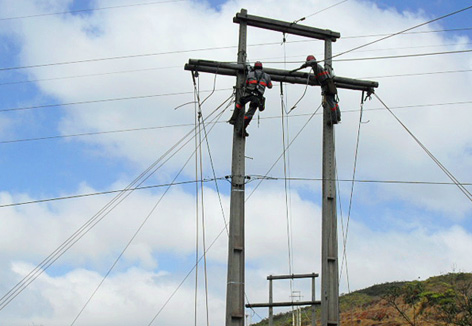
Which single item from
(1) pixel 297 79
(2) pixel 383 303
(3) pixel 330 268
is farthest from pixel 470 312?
(2) pixel 383 303

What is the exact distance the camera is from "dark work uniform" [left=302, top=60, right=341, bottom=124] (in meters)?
11.8

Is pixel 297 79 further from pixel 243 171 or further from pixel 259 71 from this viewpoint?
pixel 243 171

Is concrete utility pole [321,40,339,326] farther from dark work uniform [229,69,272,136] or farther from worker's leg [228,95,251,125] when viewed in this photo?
worker's leg [228,95,251,125]

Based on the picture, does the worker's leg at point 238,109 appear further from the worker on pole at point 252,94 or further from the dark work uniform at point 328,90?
the dark work uniform at point 328,90

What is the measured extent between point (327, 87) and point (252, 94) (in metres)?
1.55

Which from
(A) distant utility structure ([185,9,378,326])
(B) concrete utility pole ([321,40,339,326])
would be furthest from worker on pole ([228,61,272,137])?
(B) concrete utility pole ([321,40,339,326])

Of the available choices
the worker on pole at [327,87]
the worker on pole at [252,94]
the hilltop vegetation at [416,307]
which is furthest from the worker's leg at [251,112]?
the hilltop vegetation at [416,307]

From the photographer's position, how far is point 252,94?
36.9 feet

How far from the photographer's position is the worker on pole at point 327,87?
464 inches

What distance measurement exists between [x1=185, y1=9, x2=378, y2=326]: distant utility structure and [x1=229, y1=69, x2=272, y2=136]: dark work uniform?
0.14 metres

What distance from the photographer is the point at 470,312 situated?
1630 centimetres

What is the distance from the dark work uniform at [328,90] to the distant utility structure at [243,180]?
0.12m

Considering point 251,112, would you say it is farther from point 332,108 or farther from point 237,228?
point 237,228

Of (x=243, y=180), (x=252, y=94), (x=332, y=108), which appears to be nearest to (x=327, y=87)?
(x=332, y=108)
